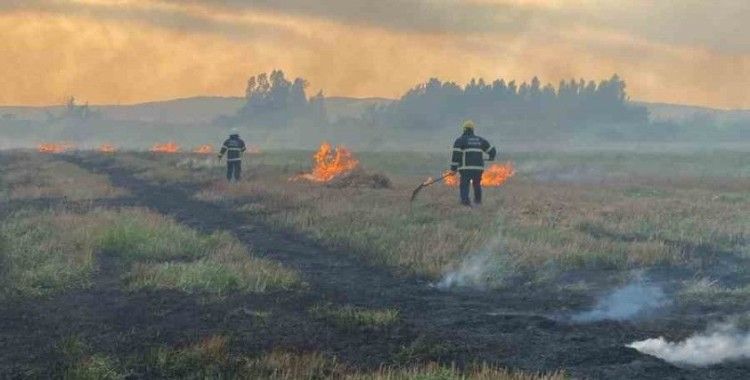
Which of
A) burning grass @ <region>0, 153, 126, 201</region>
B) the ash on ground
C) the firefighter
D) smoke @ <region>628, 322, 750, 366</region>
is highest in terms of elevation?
the firefighter

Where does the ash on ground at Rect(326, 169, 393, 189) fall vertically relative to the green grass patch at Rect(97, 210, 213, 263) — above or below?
above

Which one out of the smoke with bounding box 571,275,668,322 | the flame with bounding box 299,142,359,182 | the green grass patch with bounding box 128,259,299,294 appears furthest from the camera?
the flame with bounding box 299,142,359,182

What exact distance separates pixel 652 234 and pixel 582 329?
8.59 metres

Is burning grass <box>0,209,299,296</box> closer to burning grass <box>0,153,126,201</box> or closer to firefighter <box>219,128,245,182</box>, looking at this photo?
burning grass <box>0,153,126,201</box>

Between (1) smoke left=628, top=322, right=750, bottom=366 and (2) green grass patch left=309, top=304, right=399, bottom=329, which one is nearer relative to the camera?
(1) smoke left=628, top=322, right=750, bottom=366

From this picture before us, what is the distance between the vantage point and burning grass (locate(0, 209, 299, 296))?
11.6 metres

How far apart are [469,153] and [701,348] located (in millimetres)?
13351

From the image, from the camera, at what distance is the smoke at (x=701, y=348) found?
329 inches

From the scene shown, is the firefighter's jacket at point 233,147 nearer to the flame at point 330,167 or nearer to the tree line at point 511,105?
the flame at point 330,167

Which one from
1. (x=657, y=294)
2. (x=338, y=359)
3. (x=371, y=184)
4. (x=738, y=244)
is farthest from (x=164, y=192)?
(x=338, y=359)

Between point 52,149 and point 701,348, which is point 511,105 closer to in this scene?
point 52,149

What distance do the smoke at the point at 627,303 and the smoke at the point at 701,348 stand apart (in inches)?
51.6

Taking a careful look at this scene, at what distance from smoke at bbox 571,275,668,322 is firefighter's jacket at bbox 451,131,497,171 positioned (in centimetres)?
915

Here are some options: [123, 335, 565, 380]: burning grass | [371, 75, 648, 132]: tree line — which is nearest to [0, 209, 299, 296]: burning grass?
[123, 335, 565, 380]: burning grass
